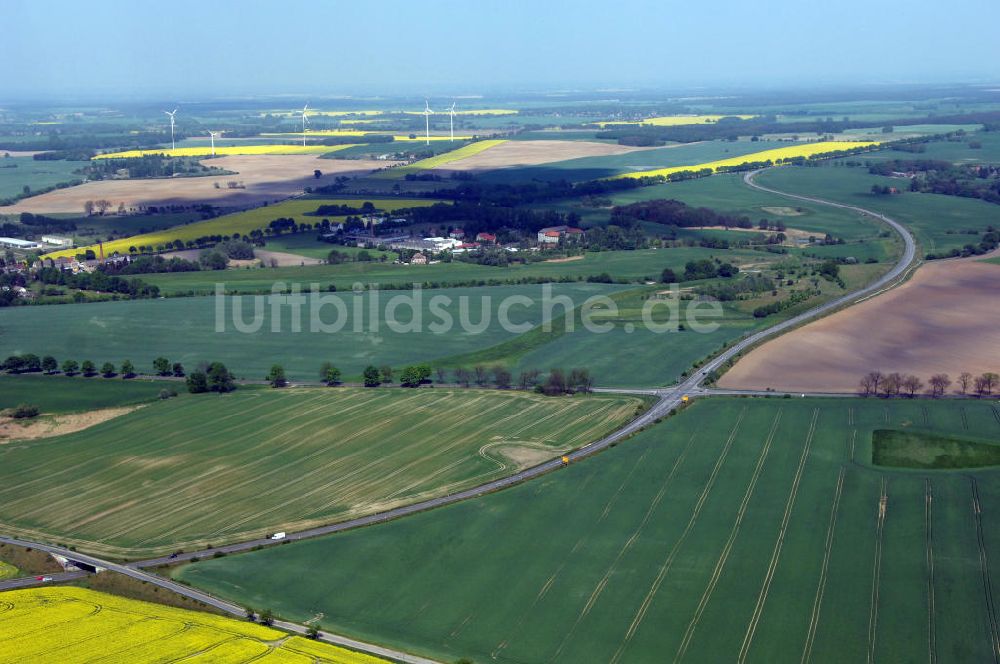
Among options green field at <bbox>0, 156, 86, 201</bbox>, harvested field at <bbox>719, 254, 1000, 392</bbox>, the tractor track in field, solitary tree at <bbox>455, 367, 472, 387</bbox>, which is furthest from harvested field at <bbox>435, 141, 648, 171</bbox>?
the tractor track in field

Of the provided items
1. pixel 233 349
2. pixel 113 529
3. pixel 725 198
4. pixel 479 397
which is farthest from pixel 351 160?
pixel 113 529

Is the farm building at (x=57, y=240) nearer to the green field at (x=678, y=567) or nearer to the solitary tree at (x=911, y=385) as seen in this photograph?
the green field at (x=678, y=567)

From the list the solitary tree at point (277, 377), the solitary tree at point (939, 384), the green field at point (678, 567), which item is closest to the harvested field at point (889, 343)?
the solitary tree at point (939, 384)

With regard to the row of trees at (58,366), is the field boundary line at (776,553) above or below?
below

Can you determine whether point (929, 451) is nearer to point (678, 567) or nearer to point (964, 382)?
point (964, 382)

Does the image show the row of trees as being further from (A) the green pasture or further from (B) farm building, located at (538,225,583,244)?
(B) farm building, located at (538,225,583,244)
